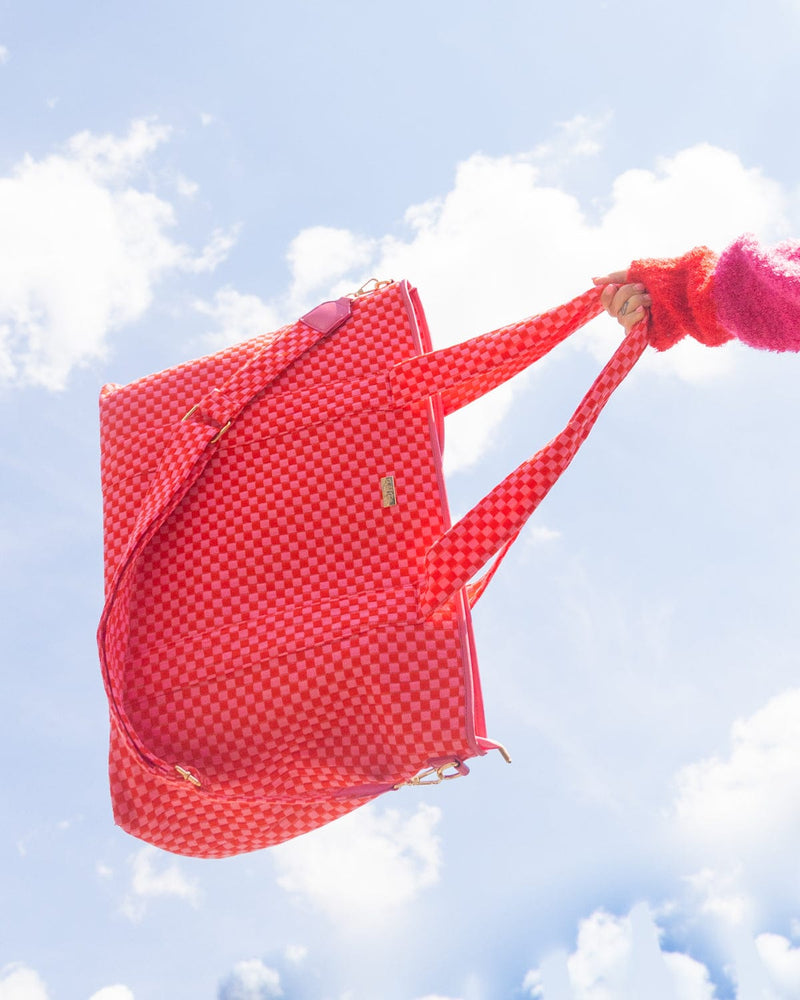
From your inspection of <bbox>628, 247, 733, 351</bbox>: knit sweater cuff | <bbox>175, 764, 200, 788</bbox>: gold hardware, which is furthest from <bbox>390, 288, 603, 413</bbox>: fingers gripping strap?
<bbox>175, 764, 200, 788</bbox>: gold hardware

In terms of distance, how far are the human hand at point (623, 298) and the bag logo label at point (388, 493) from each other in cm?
55

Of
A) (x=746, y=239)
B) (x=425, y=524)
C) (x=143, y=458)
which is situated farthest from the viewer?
(x=143, y=458)

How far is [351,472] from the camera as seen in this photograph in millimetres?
2279

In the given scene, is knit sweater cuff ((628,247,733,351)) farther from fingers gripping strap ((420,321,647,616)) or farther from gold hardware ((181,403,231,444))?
gold hardware ((181,403,231,444))

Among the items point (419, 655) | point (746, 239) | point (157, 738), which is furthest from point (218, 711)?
point (746, 239)

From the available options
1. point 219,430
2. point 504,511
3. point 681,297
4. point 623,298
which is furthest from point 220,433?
point 681,297

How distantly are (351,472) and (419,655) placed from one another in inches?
15.5

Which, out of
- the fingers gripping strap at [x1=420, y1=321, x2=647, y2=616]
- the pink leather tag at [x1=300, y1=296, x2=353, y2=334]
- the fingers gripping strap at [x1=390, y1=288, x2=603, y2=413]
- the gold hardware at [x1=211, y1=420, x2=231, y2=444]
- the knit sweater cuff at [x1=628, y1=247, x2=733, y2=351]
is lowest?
the fingers gripping strap at [x1=420, y1=321, x2=647, y2=616]

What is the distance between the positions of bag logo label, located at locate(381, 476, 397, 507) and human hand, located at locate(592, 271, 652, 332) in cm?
55

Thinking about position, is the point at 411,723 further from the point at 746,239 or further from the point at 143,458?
the point at 746,239

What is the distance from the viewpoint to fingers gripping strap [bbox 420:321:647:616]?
7.00ft

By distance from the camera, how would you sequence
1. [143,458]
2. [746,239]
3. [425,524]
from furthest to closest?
[143,458]
[425,524]
[746,239]

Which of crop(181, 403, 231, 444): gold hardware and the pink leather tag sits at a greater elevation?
the pink leather tag

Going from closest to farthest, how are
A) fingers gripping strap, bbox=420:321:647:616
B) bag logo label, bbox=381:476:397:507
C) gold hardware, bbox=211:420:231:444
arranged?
1. fingers gripping strap, bbox=420:321:647:616
2. bag logo label, bbox=381:476:397:507
3. gold hardware, bbox=211:420:231:444
